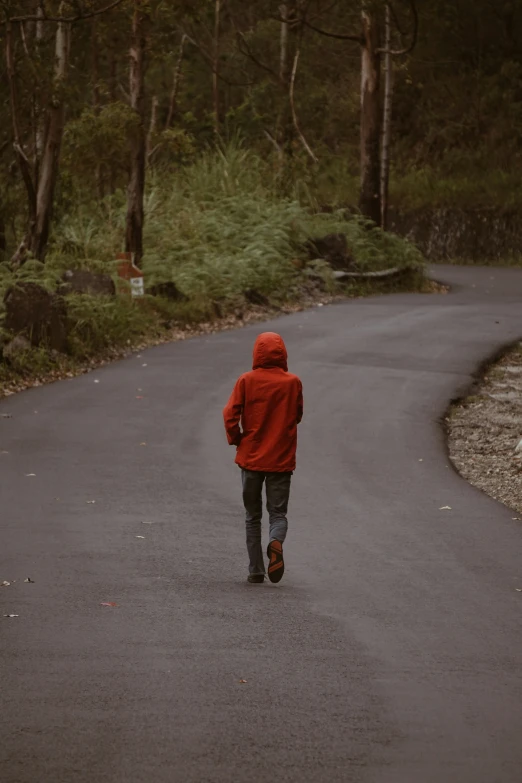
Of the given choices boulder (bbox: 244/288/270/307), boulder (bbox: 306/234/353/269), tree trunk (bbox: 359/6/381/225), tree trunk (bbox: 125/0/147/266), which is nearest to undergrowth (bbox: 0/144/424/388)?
boulder (bbox: 244/288/270/307)

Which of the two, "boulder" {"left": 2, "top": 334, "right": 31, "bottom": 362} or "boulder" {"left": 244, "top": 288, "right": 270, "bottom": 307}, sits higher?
"boulder" {"left": 2, "top": 334, "right": 31, "bottom": 362}

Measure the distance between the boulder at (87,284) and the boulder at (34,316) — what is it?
2.73 metres

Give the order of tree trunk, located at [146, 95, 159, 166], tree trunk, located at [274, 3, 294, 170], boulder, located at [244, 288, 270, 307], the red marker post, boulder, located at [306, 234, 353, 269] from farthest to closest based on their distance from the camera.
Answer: tree trunk, located at [274, 3, 294, 170], boulder, located at [306, 234, 353, 269], tree trunk, located at [146, 95, 159, 166], boulder, located at [244, 288, 270, 307], the red marker post

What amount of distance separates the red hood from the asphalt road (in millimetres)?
1457

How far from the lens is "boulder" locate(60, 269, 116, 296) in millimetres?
22891

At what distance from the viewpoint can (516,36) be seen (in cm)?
5712

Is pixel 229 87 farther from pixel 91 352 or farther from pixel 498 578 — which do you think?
pixel 498 578

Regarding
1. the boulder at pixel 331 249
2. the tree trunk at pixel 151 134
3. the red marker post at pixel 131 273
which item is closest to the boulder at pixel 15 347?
the red marker post at pixel 131 273

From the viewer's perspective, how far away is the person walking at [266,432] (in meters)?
8.33

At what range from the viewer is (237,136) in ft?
139

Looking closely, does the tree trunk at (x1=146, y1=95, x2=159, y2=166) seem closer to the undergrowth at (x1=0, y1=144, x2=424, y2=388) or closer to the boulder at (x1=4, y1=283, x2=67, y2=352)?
the undergrowth at (x1=0, y1=144, x2=424, y2=388)

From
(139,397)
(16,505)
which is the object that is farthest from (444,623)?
(139,397)

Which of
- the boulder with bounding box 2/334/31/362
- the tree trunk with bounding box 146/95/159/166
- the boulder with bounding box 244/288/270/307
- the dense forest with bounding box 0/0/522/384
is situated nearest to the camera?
the boulder with bounding box 2/334/31/362

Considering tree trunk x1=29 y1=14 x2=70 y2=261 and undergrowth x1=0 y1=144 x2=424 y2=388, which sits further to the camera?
tree trunk x1=29 y1=14 x2=70 y2=261
